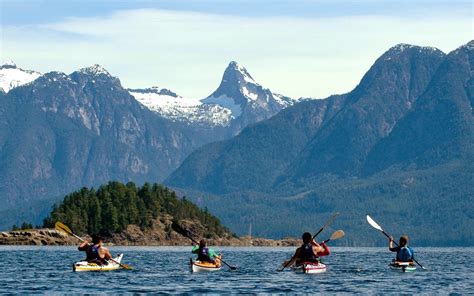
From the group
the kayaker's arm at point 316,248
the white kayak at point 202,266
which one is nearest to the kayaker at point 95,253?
the white kayak at point 202,266

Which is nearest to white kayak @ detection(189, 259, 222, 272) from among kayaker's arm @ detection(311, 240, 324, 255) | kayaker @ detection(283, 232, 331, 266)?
kayaker @ detection(283, 232, 331, 266)

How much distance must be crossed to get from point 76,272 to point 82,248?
2659mm

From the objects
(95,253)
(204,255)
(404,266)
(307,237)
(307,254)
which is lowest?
(404,266)

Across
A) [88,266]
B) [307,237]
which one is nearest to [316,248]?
[307,237]

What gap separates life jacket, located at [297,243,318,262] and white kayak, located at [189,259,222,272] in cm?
1169

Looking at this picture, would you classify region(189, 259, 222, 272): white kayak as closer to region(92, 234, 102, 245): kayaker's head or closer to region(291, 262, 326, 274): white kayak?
region(291, 262, 326, 274): white kayak

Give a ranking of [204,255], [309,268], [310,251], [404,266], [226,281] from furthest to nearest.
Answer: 1. [404,266]
2. [204,255]
3. [309,268]
4. [310,251]
5. [226,281]

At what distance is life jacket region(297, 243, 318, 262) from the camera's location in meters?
110

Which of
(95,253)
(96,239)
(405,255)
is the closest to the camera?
(96,239)

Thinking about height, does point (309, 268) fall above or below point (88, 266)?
below

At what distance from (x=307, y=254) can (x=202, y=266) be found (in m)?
13.1

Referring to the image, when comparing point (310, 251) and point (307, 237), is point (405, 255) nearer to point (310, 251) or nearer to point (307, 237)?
point (310, 251)

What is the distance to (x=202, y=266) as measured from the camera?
389ft

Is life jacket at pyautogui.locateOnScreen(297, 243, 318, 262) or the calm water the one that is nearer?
the calm water
